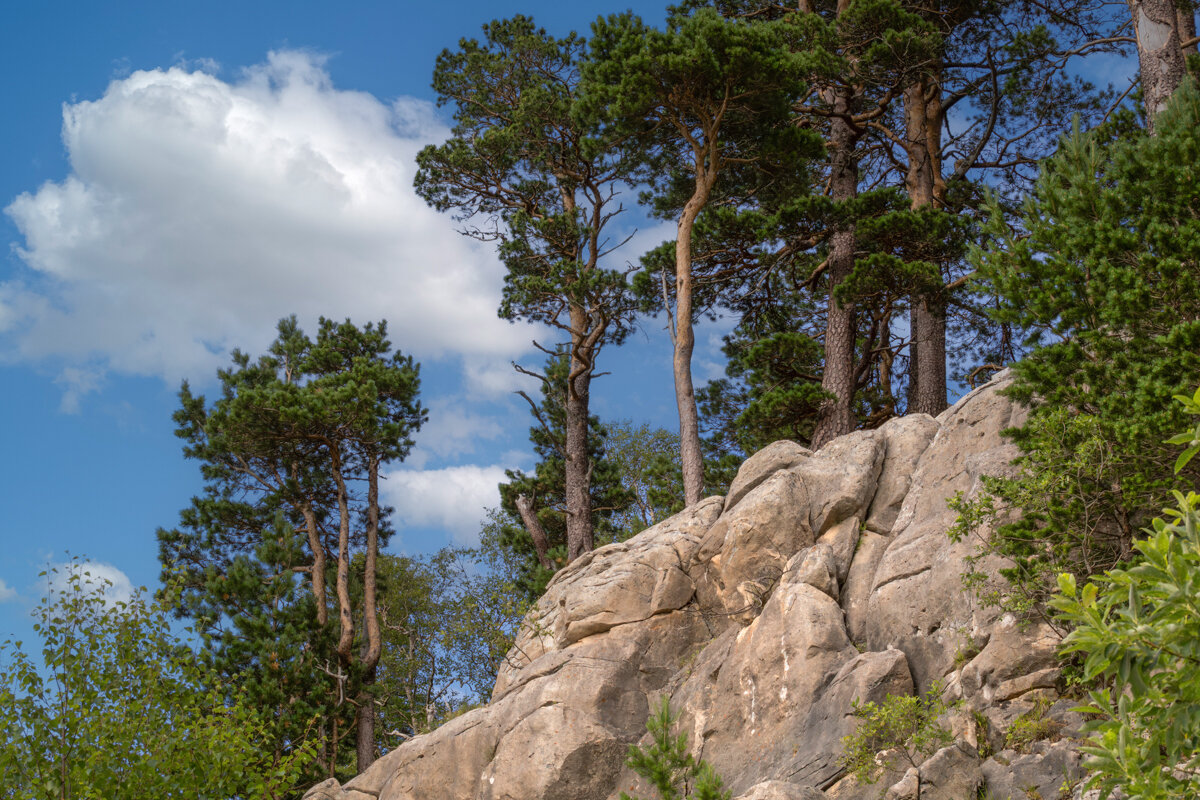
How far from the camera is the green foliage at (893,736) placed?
28.8 feet

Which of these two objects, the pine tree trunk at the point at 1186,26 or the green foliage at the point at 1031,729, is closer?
the green foliage at the point at 1031,729

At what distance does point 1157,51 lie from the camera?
1287 centimetres

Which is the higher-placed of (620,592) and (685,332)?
(685,332)

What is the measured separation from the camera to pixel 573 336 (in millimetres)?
23016

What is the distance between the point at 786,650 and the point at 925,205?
9.78 m

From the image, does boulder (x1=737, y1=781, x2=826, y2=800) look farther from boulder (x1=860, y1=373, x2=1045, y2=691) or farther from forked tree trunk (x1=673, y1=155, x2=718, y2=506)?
forked tree trunk (x1=673, y1=155, x2=718, y2=506)

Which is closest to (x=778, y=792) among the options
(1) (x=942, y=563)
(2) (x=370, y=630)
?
(1) (x=942, y=563)

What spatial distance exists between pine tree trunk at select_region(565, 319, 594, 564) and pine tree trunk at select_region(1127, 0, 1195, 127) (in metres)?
13.2

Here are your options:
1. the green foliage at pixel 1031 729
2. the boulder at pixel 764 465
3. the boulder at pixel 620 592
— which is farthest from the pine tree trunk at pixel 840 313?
the green foliage at pixel 1031 729

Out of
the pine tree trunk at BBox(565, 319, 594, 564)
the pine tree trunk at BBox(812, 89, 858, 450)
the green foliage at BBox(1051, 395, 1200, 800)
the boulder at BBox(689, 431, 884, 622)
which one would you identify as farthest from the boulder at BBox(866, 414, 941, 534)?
the pine tree trunk at BBox(565, 319, 594, 564)

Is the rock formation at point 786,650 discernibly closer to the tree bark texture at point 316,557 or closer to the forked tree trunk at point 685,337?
the forked tree trunk at point 685,337

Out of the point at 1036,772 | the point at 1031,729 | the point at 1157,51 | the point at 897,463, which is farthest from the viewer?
the point at 897,463

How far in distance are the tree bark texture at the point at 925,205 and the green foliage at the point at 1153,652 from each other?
40.4ft

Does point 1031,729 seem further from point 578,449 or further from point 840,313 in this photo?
point 578,449
